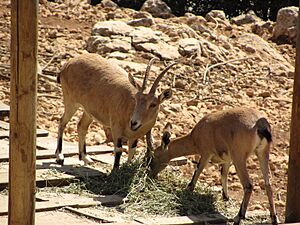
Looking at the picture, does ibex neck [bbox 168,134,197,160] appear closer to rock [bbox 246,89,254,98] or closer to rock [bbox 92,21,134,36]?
rock [bbox 246,89,254,98]

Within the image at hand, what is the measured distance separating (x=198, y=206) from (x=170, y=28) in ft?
26.7

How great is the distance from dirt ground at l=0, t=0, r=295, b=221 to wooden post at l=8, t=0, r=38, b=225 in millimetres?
3461

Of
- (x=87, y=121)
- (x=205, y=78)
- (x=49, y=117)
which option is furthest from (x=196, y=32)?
(x=87, y=121)

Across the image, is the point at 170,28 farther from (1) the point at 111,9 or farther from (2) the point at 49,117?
(2) the point at 49,117

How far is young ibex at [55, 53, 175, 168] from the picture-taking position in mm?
9227

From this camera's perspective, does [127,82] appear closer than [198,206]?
No

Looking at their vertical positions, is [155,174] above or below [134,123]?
below

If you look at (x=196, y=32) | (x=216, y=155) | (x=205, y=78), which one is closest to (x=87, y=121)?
(x=216, y=155)

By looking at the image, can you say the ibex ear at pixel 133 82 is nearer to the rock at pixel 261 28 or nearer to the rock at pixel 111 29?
the rock at pixel 111 29

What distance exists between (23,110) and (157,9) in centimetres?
1340

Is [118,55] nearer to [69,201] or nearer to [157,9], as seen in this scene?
[157,9]

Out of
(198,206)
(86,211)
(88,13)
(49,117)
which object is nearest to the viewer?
(86,211)

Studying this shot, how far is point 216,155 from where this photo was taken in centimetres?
905

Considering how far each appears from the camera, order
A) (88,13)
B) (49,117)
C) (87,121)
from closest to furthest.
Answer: (87,121) → (49,117) → (88,13)
